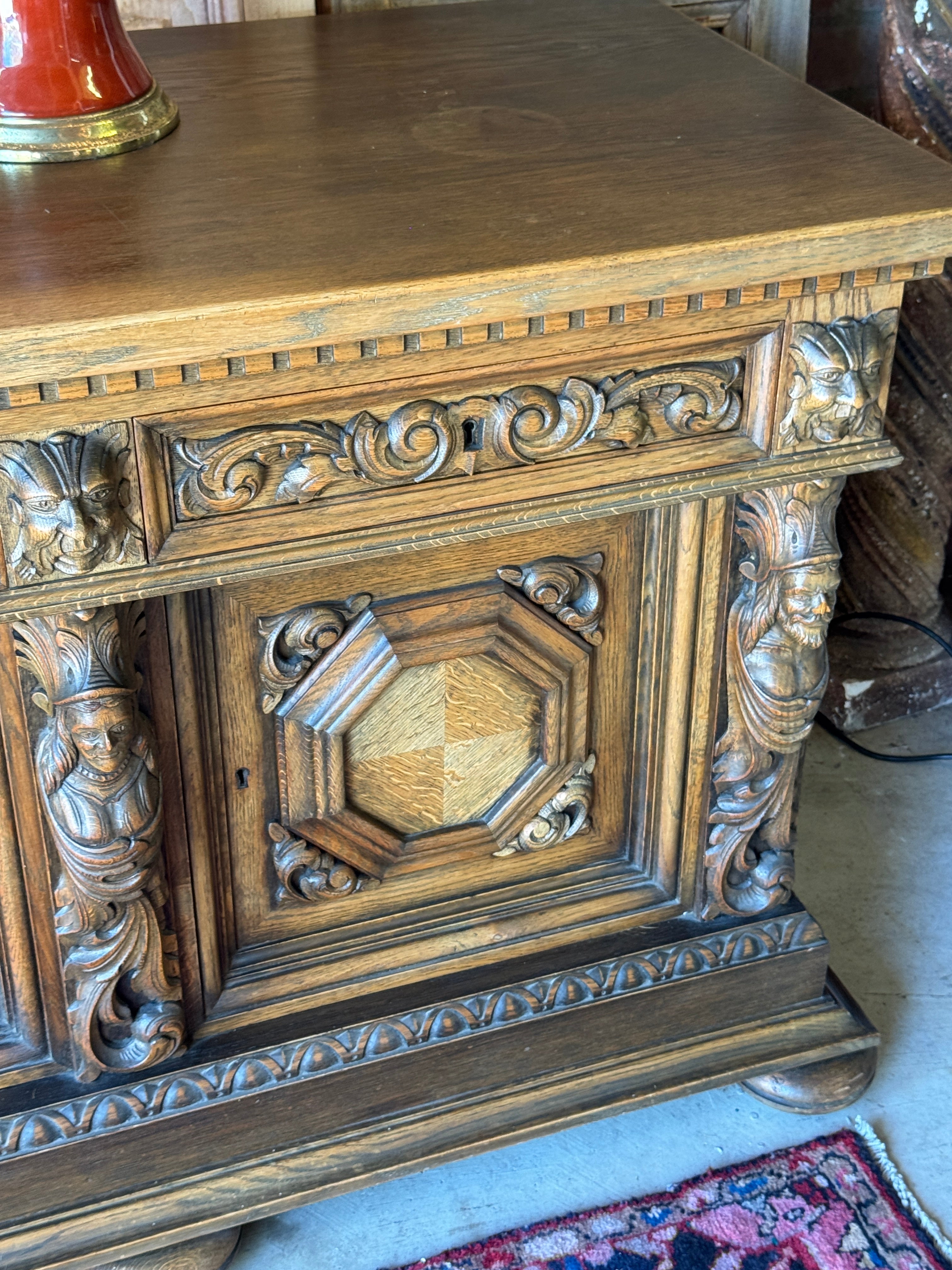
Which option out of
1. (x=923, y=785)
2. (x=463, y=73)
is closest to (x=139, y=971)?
(x=463, y=73)

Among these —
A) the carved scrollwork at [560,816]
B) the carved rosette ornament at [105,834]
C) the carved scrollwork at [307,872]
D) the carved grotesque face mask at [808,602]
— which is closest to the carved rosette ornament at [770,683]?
the carved grotesque face mask at [808,602]

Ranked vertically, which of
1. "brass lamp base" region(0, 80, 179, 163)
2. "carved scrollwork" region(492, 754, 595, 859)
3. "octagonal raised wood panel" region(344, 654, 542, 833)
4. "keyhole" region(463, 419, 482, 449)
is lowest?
"carved scrollwork" region(492, 754, 595, 859)

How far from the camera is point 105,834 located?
1.01m

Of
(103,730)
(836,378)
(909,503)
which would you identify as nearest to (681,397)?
(836,378)

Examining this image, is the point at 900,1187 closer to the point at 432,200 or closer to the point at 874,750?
the point at 874,750

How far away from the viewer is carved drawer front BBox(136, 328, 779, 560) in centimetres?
91

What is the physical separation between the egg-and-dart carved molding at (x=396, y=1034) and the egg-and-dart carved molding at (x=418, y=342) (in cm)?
56

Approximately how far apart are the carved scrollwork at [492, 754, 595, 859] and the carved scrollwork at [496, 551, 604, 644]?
0.13 meters

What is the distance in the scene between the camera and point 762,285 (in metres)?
0.96

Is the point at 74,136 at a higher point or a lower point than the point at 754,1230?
higher

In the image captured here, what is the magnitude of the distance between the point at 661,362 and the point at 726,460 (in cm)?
10

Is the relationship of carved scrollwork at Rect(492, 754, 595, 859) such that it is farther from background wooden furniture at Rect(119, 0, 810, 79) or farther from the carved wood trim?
background wooden furniture at Rect(119, 0, 810, 79)

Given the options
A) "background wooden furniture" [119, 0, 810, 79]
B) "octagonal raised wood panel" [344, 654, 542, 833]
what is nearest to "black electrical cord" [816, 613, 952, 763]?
"background wooden furniture" [119, 0, 810, 79]

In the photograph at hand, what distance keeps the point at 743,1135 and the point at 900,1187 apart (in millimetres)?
144
